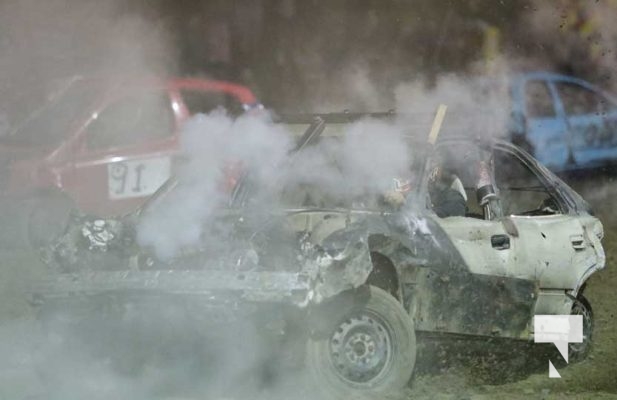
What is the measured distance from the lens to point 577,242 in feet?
20.5

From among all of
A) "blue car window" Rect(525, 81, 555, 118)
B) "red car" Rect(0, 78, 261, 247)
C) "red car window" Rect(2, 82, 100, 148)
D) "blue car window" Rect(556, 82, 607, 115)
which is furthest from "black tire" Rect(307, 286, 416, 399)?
Answer: "blue car window" Rect(556, 82, 607, 115)

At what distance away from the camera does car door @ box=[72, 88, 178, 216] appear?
30.8ft

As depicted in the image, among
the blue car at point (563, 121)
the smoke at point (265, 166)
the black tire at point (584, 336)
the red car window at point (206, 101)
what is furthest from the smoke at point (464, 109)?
the red car window at point (206, 101)

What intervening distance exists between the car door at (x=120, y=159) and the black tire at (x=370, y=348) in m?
4.63

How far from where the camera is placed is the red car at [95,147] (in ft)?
30.3

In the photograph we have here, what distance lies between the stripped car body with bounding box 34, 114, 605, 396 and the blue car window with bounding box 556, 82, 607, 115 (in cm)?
532

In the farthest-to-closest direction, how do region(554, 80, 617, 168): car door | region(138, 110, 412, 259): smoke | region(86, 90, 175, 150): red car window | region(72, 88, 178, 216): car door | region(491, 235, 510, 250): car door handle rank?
region(554, 80, 617, 168): car door
region(86, 90, 175, 150): red car window
region(72, 88, 178, 216): car door
region(138, 110, 412, 259): smoke
region(491, 235, 510, 250): car door handle

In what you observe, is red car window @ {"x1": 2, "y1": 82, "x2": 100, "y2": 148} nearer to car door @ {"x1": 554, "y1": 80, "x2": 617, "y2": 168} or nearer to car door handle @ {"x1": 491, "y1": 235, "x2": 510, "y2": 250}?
car door handle @ {"x1": 491, "y1": 235, "x2": 510, "y2": 250}

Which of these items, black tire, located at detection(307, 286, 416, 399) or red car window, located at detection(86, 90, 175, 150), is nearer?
black tire, located at detection(307, 286, 416, 399)

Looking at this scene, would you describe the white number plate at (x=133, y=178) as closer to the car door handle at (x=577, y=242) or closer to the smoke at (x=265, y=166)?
the smoke at (x=265, y=166)

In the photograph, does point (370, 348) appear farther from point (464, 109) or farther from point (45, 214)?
point (45, 214)

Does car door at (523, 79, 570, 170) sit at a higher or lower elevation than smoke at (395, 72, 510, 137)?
higher

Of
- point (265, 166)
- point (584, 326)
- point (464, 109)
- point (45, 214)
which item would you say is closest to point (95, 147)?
point (45, 214)

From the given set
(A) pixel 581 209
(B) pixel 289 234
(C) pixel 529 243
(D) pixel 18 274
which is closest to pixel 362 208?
(B) pixel 289 234
